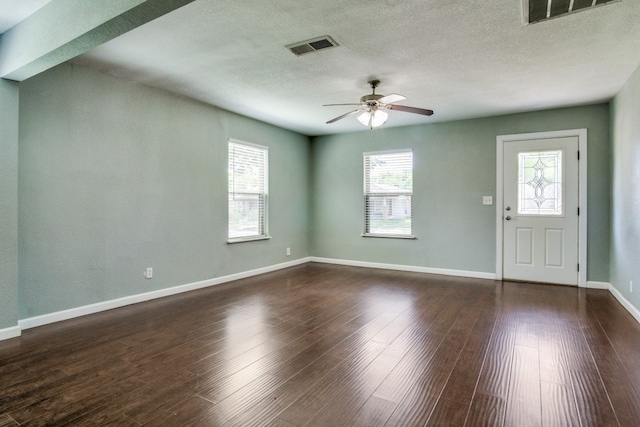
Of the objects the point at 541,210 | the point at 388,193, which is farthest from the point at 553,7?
the point at 388,193

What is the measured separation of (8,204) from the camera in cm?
290

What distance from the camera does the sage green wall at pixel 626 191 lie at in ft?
11.4

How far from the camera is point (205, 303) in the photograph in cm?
397

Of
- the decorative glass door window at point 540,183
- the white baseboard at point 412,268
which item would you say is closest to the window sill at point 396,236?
the white baseboard at point 412,268

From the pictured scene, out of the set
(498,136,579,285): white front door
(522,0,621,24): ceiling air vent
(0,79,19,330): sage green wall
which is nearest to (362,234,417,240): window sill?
(498,136,579,285): white front door

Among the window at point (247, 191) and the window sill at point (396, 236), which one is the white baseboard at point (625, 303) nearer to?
the window sill at point (396, 236)

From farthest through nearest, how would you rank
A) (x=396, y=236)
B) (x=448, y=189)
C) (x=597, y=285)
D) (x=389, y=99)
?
1. (x=396, y=236)
2. (x=448, y=189)
3. (x=597, y=285)
4. (x=389, y=99)

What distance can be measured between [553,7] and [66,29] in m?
3.30

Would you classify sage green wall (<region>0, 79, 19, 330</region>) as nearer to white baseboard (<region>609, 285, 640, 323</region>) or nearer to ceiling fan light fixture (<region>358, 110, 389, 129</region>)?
ceiling fan light fixture (<region>358, 110, 389, 129</region>)

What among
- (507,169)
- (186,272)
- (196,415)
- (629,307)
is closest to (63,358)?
(196,415)

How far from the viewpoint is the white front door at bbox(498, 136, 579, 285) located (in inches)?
190

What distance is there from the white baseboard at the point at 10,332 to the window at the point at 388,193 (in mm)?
4939

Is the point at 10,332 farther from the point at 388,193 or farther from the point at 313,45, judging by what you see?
the point at 388,193

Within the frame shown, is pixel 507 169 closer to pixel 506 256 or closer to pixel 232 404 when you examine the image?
pixel 506 256
